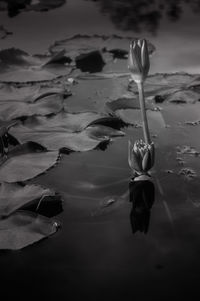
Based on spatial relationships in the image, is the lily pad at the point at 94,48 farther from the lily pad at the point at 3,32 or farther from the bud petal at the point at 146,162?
the bud petal at the point at 146,162

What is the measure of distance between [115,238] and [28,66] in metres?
1.04

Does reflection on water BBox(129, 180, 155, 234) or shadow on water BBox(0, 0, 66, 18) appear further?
shadow on water BBox(0, 0, 66, 18)

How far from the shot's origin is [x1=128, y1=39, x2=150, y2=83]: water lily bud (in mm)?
1075

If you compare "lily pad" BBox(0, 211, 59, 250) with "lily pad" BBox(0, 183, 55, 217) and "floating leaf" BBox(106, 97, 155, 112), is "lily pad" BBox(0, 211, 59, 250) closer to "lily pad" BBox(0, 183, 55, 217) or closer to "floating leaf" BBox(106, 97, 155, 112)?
"lily pad" BBox(0, 183, 55, 217)

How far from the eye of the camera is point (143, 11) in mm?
2592

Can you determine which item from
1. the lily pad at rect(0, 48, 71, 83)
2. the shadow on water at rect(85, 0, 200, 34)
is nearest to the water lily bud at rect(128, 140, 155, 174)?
the lily pad at rect(0, 48, 71, 83)

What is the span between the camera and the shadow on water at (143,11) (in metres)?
2.33

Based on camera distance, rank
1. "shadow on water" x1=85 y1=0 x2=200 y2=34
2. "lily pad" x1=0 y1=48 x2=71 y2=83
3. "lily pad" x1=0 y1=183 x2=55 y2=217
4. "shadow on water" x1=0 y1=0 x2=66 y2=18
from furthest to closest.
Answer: "shadow on water" x1=0 y1=0 x2=66 y2=18 < "shadow on water" x1=85 y1=0 x2=200 y2=34 < "lily pad" x1=0 y1=48 x2=71 y2=83 < "lily pad" x1=0 y1=183 x2=55 y2=217

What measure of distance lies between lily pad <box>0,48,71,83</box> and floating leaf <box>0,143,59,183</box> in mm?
566

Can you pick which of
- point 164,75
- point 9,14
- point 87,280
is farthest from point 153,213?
point 9,14

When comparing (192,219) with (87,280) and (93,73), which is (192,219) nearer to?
(87,280)

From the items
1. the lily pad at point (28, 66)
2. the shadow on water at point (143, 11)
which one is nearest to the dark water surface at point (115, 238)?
the lily pad at point (28, 66)

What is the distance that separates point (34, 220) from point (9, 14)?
187 cm

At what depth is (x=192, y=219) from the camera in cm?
98
